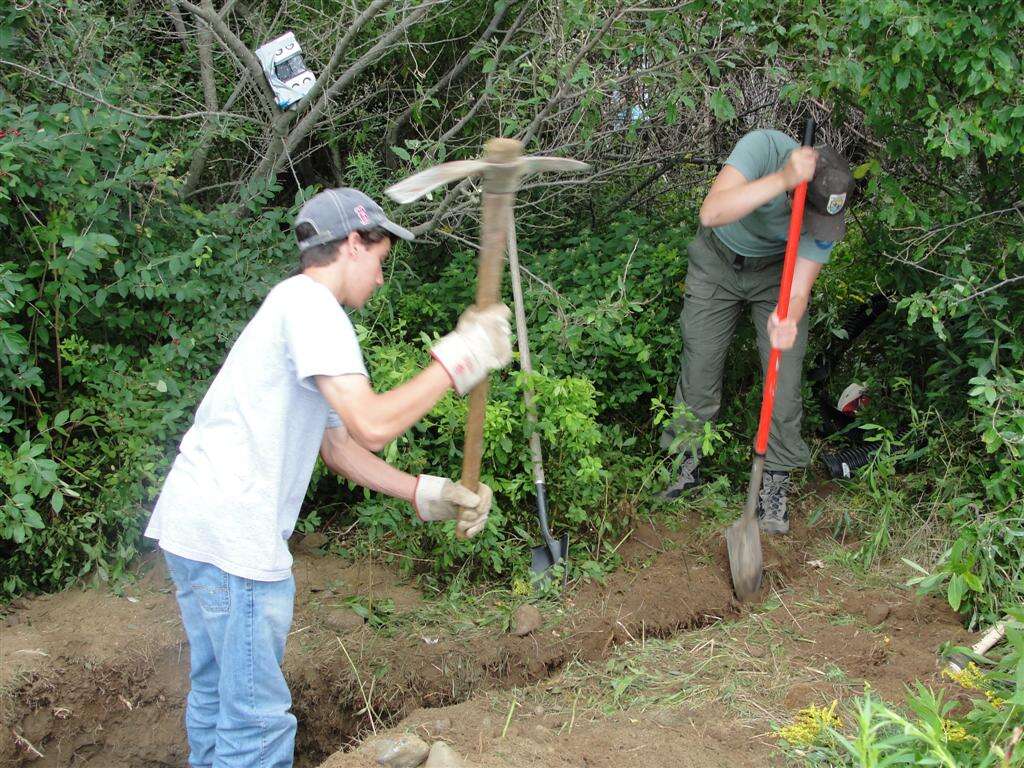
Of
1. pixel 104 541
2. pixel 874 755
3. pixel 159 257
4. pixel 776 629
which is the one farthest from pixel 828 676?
pixel 159 257

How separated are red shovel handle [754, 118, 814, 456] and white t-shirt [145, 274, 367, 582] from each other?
237cm

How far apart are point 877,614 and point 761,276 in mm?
1684

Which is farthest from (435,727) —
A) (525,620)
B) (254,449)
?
(254,449)

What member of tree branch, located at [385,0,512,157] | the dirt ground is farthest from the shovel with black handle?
tree branch, located at [385,0,512,157]

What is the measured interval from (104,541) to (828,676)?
3.05 metres

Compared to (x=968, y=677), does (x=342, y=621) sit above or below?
above

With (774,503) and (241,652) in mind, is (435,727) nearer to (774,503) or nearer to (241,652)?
(241,652)

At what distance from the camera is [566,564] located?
438 cm

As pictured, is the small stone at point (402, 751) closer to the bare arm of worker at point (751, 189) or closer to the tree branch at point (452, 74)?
the bare arm of worker at point (751, 189)

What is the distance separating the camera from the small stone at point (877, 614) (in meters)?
3.96

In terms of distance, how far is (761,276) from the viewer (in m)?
4.73

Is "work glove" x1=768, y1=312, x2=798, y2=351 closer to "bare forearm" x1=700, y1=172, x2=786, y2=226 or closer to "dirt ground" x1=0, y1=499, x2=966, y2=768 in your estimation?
"bare forearm" x1=700, y1=172, x2=786, y2=226

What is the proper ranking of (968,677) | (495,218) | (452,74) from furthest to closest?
(452,74) < (968,677) < (495,218)

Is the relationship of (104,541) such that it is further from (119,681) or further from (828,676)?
(828,676)
